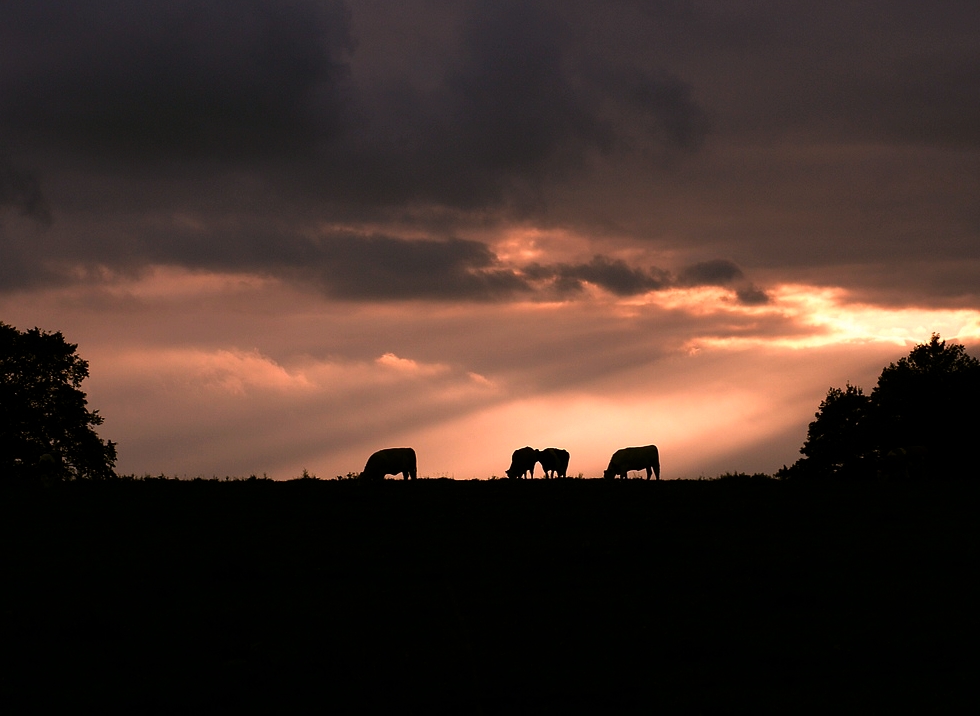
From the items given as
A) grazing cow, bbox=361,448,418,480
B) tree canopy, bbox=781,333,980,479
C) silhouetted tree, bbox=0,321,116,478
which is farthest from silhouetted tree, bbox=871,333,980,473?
silhouetted tree, bbox=0,321,116,478

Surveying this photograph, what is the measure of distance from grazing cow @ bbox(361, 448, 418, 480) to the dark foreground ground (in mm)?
8759

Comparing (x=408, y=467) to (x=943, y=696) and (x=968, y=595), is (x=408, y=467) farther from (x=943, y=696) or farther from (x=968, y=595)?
(x=943, y=696)

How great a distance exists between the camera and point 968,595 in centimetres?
2100

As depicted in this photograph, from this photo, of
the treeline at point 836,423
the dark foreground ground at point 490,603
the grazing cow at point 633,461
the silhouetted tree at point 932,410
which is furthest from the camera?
the silhouetted tree at point 932,410

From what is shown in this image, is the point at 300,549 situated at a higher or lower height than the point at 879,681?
higher

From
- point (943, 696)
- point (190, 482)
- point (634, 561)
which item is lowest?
point (943, 696)

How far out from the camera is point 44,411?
5816 cm

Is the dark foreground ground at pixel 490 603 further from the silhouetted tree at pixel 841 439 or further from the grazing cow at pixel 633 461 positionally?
the silhouetted tree at pixel 841 439

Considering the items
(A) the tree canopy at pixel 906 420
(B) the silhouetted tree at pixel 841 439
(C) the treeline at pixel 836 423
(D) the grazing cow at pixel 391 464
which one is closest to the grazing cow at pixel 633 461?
(C) the treeline at pixel 836 423

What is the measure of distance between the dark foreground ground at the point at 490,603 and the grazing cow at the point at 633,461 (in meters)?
14.0

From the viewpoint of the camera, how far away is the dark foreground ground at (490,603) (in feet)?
51.9

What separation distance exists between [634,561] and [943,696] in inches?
365

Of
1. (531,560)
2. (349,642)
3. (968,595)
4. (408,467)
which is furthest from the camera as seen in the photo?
(408,467)

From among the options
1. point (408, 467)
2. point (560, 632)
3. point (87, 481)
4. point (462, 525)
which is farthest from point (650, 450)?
point (560, 632)
